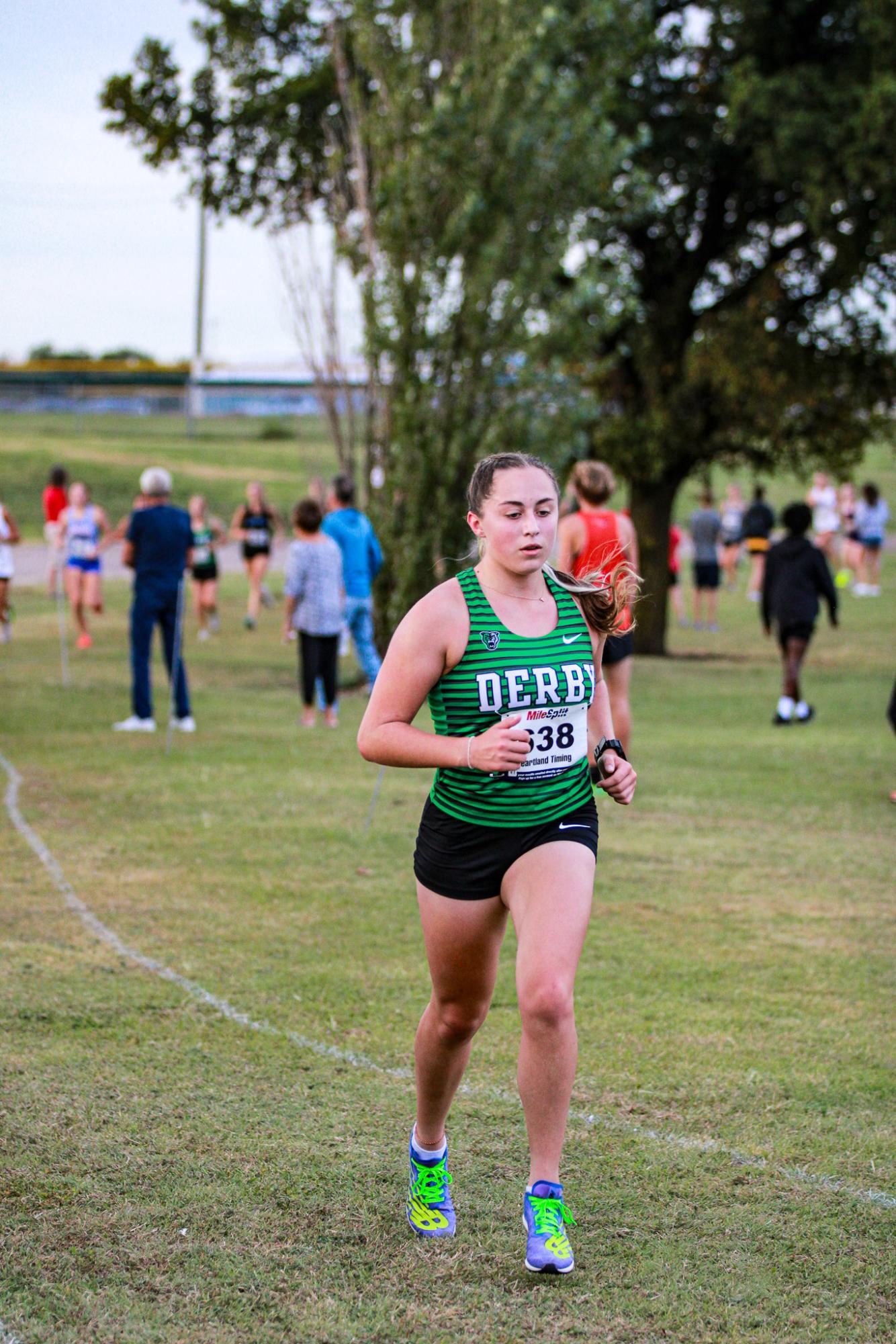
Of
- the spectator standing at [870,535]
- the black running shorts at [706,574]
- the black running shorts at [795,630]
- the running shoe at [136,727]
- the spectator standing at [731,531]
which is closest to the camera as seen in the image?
the running shoe at [136,727]

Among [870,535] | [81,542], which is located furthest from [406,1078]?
[870,535]

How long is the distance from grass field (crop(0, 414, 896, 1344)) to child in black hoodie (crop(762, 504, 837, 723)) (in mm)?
3659

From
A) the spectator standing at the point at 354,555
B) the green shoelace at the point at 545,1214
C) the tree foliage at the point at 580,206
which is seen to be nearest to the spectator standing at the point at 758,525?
the tree foliage at the point at 580,206

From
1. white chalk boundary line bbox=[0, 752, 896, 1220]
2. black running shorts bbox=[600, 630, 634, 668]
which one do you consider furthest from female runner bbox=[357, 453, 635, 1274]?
black running shorts bbox=[600, 630, 634, 668]

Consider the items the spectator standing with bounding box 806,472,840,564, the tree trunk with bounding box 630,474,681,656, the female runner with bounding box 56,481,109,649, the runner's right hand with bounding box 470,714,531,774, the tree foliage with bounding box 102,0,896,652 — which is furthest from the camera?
the spectator standing with bounding box 806,472,840,564

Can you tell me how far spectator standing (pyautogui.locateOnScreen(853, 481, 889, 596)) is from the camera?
2872cm

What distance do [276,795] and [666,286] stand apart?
12861 mm

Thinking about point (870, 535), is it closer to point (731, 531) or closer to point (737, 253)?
point (731, 531)

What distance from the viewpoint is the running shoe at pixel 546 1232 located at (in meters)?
3.78

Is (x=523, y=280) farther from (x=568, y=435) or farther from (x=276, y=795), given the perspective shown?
(x=276, y=795)

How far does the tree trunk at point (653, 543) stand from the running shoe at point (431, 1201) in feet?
58.0

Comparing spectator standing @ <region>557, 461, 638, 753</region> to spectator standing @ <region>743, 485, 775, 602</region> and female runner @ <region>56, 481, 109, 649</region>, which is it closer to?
female runner @ <region>56, 481, 109, 649</region>

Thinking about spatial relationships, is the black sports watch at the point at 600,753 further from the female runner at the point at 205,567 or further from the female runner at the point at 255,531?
the female runner at the point at 255,531

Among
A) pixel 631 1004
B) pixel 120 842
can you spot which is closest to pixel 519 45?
pixel 120 842
